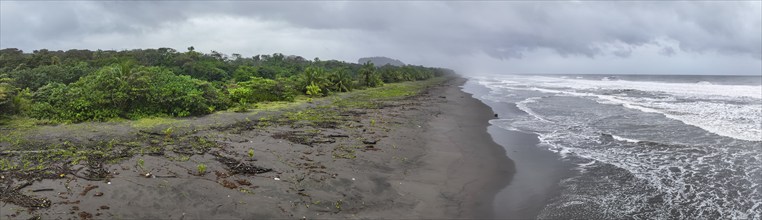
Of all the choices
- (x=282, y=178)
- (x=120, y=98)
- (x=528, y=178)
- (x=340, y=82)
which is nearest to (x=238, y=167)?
(x=282, y=178)

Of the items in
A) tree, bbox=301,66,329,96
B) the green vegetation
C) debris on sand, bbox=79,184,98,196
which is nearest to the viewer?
debris on sand, bbox=79,184,98,196

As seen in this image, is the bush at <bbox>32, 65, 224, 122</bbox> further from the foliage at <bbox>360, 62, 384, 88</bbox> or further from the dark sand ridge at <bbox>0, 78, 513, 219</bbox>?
the foliage at <bbox>360, 62, 384, 88</bbox>

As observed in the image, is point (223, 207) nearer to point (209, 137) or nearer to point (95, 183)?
point (95, 183)

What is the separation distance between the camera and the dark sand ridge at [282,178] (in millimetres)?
7566

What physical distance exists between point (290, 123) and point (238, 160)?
6011 millimetres

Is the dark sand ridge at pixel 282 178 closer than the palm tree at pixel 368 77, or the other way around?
the dark sand ridge at pixel 282 178

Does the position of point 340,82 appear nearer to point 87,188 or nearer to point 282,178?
point 282,178

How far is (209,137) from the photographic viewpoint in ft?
41.5

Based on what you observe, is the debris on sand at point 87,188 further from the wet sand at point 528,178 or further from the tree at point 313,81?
the tree at point 313,81

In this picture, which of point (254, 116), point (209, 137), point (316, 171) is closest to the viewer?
Result: point (316, 171)

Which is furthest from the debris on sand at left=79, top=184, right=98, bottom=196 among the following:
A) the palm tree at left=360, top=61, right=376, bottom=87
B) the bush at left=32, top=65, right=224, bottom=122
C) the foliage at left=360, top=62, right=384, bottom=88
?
the palm tree at left=360, top=61, right=376, bottom=87

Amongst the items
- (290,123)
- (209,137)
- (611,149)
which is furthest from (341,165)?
(611,149)

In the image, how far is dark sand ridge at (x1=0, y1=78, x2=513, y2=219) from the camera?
7566mm

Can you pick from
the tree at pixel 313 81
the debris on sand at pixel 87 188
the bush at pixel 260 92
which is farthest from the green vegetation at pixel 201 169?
the tree at pixel 313 81
